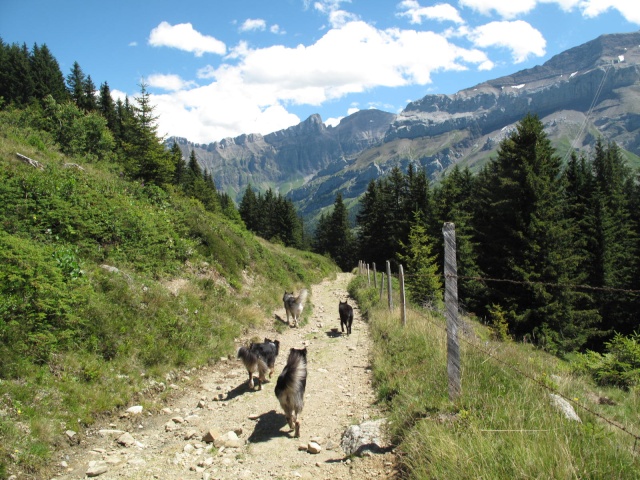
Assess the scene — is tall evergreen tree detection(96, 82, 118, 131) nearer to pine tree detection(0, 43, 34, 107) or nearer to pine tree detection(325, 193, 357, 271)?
pine tree detection(0, 43, 34, 107)

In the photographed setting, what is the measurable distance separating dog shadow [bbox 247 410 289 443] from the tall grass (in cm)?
172

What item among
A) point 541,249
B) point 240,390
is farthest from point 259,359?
point 541,249

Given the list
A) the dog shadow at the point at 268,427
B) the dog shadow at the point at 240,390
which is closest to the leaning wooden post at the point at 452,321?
the dog shadow at the point at 268,427

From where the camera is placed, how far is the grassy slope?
5645 millimetres

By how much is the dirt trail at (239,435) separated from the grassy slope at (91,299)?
47cm

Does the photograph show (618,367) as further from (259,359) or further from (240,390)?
(240,390)

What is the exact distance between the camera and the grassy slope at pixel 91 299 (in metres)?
5.64

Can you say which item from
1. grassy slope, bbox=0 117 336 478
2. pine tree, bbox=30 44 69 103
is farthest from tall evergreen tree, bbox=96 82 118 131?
grassy slope, bbox=0 117 336 478

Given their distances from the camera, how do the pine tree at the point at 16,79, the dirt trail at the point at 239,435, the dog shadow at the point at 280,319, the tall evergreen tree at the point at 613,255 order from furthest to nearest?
the pine tree at the point at 16,79, the tall evergreen tree at the point at 613,255, the dog shadow at the point at 280,319, the dirt trail at the point at 239,435

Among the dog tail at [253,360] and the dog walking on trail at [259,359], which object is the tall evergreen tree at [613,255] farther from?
the dog tail at [253,360]

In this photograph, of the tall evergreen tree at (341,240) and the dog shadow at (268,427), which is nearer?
the dog shadow at (268,427)

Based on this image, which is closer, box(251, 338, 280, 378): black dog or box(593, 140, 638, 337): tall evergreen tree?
box(251, 338, 280, 378): black dog

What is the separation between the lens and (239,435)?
5.80 metres

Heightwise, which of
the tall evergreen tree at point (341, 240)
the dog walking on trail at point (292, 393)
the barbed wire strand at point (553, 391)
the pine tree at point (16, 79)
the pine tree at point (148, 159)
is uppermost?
the pine tree at point (16, 79)
